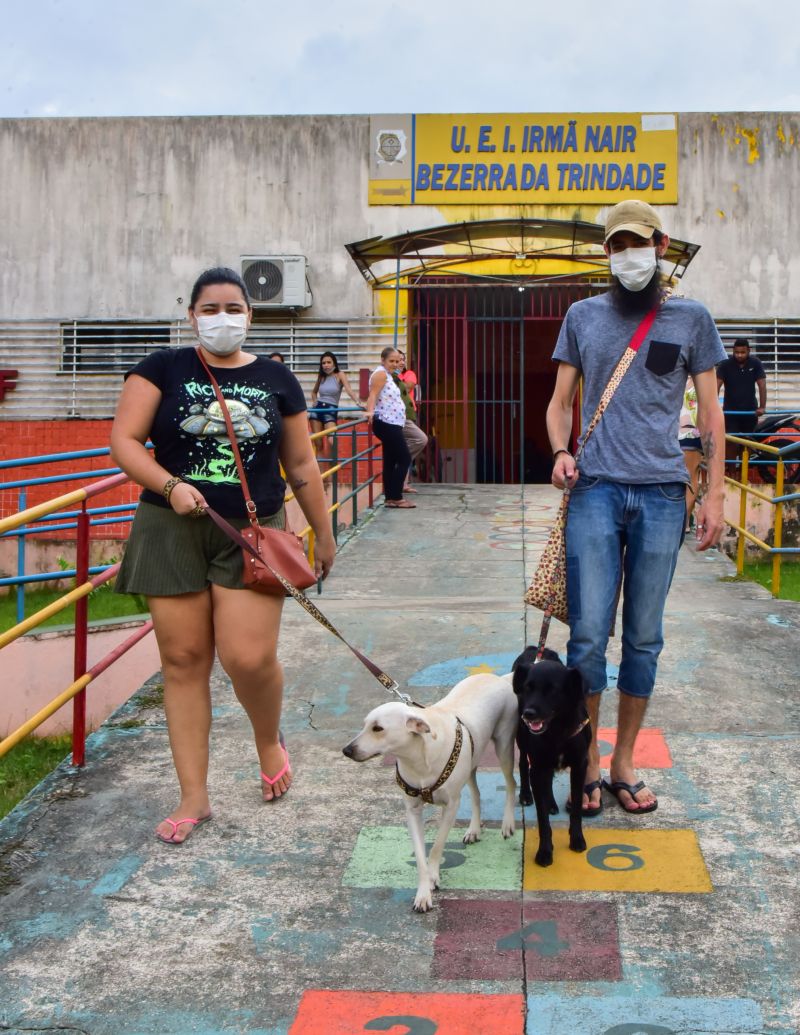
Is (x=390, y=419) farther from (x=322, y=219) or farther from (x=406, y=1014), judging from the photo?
(x=406, y=1014)

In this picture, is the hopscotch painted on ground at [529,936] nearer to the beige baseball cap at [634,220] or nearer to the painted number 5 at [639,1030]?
the painted number 5 at [639,1030]

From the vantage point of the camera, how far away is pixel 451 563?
9312mm

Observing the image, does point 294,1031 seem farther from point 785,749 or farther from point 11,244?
point 11,244

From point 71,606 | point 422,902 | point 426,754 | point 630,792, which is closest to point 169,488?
point 426,754

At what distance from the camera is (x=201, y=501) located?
11.7 feet

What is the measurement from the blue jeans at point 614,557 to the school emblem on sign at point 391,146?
13.7 m

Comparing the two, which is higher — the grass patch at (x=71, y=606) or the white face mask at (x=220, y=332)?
the white face mask at (x=220, y=332)

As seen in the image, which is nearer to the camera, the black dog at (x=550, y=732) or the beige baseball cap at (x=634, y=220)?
the black dog at (x=550, y=732)

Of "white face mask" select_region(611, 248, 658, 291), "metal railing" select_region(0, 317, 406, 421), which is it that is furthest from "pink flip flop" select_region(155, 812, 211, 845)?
"metal railing" select_region(0, 317, 406, 421)

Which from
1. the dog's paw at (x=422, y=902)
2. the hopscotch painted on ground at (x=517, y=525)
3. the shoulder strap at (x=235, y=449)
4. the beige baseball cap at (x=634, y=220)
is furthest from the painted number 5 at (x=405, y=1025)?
the hopscotch painted on ground at (x=517, y=525)

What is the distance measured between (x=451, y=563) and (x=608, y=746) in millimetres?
4623

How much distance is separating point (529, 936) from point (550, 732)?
2.09ft

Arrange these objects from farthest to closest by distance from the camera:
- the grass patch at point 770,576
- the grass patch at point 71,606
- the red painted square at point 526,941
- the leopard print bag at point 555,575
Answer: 1. the grass patch at point 71,606
2. the grass patch at point 770,576
3. the leopard print bag at point 555,575
4. the red painted square at point 526,941

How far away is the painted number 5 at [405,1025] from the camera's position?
2674 mm
